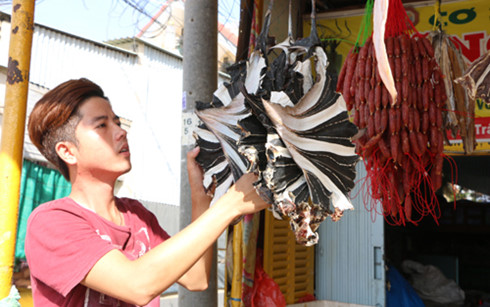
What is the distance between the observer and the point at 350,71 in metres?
2.29

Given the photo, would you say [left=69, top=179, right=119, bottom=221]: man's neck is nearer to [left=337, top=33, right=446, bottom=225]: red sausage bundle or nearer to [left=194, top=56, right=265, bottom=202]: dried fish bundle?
[left=194, top=56, right=265, bottom=202]: dried fish bundle

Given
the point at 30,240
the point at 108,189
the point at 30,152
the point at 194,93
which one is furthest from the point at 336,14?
the point at 30,152

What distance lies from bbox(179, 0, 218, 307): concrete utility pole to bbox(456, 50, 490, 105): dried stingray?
130 centimetres

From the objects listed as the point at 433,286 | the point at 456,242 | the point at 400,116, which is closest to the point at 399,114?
the point at 400,116

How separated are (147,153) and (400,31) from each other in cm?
756

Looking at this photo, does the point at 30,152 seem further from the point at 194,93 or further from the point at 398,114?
the point at 398,114

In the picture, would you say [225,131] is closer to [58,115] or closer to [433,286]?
[58,115]

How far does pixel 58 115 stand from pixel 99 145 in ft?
0.52

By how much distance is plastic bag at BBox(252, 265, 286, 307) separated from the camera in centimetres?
372

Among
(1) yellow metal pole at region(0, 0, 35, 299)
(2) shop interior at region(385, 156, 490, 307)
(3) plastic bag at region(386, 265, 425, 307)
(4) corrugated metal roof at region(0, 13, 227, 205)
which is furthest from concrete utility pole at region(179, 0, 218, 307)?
(4) corrugated metal roof at region(0, 13, 227, 205)

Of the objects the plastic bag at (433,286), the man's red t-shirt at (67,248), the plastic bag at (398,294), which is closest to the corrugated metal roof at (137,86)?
the plastic bag at (433,286)

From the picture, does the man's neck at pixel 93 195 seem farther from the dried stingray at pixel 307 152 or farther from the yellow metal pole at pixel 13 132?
the dried stingray at pixel 307 152

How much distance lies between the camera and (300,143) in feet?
4.00

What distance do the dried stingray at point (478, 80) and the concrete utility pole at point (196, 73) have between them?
51.1 inches
